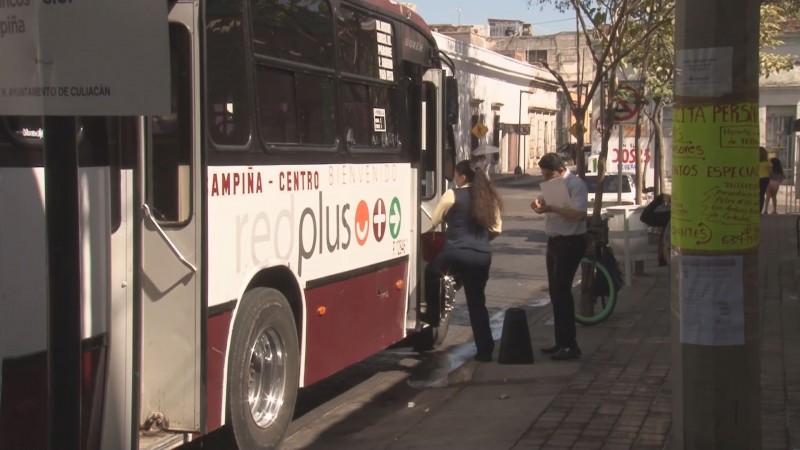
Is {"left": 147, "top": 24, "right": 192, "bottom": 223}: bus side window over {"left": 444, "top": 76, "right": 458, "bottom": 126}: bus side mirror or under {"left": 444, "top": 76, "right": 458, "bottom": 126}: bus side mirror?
under

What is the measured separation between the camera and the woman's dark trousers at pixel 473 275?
9.79 metres

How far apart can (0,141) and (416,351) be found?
6.86 metres

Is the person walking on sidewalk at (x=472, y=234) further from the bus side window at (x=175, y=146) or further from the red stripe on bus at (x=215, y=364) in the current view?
the bus side window at (x=175, y=146)

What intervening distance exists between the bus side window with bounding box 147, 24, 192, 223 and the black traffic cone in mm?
4367

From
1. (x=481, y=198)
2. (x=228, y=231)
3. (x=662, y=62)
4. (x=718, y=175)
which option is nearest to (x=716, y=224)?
(x=718, y=175)

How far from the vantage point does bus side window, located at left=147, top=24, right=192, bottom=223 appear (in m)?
6.01

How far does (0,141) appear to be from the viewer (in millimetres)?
4789

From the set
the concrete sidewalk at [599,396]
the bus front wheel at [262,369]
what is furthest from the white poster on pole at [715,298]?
the bus front wheel at [262,369]

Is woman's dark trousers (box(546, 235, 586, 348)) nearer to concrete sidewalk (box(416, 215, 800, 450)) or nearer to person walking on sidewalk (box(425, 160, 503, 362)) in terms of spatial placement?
concrete sidewalk (box(416, 215, 800, 450))

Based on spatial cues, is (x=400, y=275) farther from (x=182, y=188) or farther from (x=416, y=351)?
(x=182, y=188)

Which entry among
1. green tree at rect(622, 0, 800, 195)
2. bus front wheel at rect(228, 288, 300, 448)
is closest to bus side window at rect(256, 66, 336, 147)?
bus front wheel at rect(228, 288, 300, 448)

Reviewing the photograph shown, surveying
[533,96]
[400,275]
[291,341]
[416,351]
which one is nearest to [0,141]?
[291,341]

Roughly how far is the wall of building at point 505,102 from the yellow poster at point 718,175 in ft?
115

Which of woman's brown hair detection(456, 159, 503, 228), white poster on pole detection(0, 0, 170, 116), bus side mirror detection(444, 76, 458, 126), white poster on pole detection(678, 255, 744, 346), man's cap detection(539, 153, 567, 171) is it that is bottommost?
white poster on pole detection(678, 255, 744, 346)
